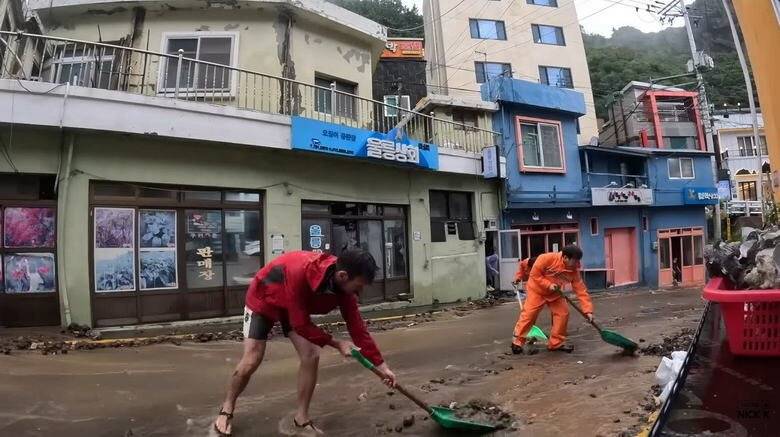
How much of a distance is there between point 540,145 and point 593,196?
2619 mm

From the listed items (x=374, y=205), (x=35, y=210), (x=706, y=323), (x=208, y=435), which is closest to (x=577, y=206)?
(x=374, y=205)

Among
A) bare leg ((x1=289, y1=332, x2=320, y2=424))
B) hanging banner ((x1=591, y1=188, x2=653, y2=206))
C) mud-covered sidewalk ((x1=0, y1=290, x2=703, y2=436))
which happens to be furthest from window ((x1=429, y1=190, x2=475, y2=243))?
bare leg ((x1=289, y1=332, x2=320, y2=424))

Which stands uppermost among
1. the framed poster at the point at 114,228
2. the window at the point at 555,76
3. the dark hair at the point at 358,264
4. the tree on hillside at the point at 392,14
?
the tree on hillside at the point at 392,14

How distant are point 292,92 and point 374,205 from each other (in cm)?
314

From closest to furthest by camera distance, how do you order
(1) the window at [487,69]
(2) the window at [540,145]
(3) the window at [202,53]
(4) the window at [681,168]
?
(3) the window at [202,53], (2) the window at [540,145], (4) the window at [681,168], (1) the window at [487,69]

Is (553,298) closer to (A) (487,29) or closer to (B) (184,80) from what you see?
(B) (184,80)

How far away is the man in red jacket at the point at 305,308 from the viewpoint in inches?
131

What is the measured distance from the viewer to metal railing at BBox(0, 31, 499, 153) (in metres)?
9.26

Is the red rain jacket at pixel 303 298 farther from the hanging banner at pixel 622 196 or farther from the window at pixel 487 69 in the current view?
the window at pixel 487 69

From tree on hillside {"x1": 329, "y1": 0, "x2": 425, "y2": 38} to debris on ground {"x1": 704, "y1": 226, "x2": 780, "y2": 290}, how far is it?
98.4ft

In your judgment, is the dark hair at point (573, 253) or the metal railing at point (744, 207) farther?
the metal railing at point (744, 207)

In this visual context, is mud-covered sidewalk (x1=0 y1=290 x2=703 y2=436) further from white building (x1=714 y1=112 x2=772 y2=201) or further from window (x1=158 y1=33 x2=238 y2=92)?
white building (x1=714 y1=112 x2=772 y2=201)

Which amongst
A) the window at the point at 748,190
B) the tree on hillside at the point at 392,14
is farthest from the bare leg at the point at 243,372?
the window at the point at 748,190

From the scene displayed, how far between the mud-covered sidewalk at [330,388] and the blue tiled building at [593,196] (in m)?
9.32
